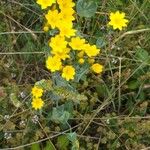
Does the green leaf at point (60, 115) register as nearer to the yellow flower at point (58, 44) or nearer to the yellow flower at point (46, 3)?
the yellow flower at point (58, 44)

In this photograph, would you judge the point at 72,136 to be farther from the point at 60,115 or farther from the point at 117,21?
the point at 117,21

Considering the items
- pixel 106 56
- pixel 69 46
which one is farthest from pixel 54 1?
pixel 106 56

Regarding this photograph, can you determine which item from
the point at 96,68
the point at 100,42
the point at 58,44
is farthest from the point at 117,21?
the point at 58,44

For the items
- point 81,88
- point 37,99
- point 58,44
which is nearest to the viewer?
point 58,44

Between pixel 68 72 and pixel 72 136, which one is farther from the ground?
pixel 68 72

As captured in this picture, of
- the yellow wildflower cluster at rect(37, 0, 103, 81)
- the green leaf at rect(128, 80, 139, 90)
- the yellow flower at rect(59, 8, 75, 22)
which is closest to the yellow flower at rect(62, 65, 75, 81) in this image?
the yellow wildflower cluster at rect(37, 0, 103, 81)

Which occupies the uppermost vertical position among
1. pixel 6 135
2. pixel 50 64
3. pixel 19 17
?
pixel 19 17

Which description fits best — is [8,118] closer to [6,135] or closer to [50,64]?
[6,135]

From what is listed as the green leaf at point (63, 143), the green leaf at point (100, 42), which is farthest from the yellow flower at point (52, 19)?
the green leaf at point (63, 143)
